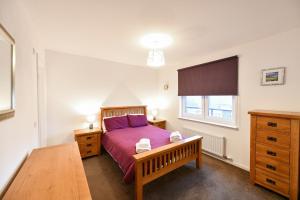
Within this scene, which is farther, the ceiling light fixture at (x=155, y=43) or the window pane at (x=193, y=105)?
the window pane at (x=193, y=105)

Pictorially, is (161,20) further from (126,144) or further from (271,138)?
(271,138)

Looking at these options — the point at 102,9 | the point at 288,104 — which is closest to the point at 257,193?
the point at 288,104

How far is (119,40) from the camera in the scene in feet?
7.44

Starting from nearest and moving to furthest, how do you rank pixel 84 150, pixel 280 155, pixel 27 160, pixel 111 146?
1. pixel 27 160
2. pixel 280 155
3. pixel 111 146
4. pixel 84 150

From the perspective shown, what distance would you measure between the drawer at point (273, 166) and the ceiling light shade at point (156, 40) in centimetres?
227

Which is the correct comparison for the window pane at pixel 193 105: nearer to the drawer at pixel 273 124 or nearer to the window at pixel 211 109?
the window at pixel 211 109

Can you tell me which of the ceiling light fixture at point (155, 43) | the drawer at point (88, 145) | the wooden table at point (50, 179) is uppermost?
the ceiling light fixture at point (155, 43)

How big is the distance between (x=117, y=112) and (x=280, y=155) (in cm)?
319

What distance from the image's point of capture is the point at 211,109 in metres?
3.12

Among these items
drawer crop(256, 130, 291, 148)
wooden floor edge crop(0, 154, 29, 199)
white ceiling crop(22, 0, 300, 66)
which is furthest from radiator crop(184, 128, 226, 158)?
wooden floor edge crop(0, 154, 29, 199)

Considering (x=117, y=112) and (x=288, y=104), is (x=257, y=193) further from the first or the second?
(x=117, y=112)

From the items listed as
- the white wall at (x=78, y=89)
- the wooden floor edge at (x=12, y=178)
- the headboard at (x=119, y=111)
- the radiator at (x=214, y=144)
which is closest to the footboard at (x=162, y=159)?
the radiator at (x=214, y=144)

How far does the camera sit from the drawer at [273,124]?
1.70m

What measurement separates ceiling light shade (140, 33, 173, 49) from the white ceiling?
102mm
